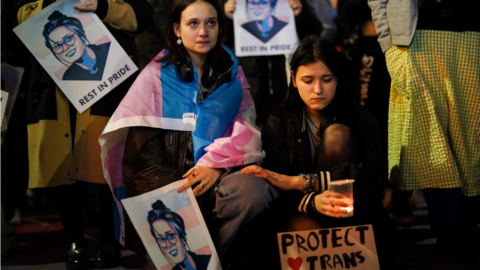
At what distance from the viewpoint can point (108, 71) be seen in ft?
9.43

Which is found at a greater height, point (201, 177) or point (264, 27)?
point (264, 27)

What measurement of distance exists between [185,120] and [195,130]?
0.08m

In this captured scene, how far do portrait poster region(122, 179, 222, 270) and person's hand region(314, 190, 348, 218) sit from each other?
0.51 metres

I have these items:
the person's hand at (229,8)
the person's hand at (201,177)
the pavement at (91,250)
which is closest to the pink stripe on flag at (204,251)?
the person's hand at (201,177)

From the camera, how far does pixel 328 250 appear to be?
2.17 meters

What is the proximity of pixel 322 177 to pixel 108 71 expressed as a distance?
1.38 metres

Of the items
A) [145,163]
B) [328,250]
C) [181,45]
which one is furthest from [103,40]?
[328,250]

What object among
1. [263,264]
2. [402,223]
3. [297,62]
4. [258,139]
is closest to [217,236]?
[263,264]

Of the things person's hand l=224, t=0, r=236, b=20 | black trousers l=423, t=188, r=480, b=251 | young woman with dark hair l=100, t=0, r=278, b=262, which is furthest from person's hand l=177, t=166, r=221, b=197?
person's hand l=224, t=0, r=236, b=20

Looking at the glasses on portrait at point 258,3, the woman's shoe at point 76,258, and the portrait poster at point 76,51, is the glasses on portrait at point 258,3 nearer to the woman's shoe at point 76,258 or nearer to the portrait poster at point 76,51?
the portrait poster at point 76,51

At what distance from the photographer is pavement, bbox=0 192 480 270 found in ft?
8.84

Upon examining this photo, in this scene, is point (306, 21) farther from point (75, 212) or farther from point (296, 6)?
point (75, 212)

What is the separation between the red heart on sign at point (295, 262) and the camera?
2160mm

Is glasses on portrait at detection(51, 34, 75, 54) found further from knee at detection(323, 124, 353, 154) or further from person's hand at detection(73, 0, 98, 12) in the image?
knee at detection(323, 124, 353, 154)
